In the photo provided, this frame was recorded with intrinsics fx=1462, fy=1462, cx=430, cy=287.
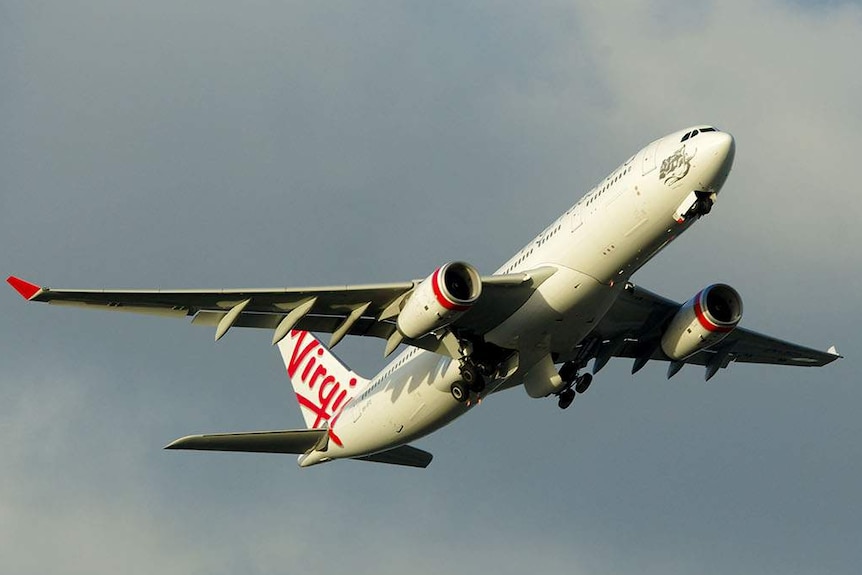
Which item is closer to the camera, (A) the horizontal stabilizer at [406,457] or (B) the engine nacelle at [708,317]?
(B) the engine nacelle at [708,317]

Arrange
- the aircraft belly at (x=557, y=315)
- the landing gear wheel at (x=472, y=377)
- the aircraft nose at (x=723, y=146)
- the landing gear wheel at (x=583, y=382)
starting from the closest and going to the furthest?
the aircraft nose at (x=723, y=146) < the aircraft belly at (x=557, y=315) < the landing gear wheel at (x=472, y=377) < the landing gear wheel at (x=583, y=382)

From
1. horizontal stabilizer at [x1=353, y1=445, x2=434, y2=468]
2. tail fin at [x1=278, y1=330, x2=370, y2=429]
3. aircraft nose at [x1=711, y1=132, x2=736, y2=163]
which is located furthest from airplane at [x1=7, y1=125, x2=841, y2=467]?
tail fin at [x1=278, y1=330, x2=370, y2=429]

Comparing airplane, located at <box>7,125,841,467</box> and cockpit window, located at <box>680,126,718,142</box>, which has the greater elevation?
cockpit window, located at <box>680,126,718,142</box>

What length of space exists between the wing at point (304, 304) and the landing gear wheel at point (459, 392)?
94 centimetres

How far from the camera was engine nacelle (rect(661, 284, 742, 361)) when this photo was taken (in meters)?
40.0

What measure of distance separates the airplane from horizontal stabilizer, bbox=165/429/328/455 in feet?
0.15

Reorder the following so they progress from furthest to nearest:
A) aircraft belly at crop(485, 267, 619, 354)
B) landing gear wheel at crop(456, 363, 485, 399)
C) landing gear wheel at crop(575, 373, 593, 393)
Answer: landing gear wheel at crop(575, 373, 593, 393) < landing gear wheel at crop(456, 363, 485, 399) < aircraft belly at crop(485, 267, 619, 354)

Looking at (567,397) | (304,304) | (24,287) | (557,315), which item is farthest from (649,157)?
(24,287)

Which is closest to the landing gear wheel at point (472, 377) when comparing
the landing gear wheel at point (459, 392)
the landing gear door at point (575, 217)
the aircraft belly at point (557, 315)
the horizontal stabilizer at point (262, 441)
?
the landing gear wheel at point (459, 392)

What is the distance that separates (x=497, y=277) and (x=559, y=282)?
61.0 inches

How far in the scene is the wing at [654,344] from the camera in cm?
4097

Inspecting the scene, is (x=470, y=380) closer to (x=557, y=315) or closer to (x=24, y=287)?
(x=557, y=315)

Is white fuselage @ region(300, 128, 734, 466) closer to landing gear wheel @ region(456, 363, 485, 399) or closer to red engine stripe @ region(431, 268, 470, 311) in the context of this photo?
landing gear wheel @ region(456, 363, 485, 399)

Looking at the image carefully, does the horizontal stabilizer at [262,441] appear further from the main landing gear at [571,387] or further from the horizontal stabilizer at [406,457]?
the main landing gear at [571,387]
